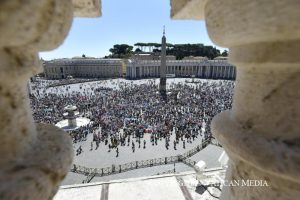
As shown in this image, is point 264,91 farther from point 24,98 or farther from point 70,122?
point 70,122

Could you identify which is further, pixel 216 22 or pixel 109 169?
pixel 109 169

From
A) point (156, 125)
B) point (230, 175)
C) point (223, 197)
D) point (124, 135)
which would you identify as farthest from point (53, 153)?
point (156, 125)

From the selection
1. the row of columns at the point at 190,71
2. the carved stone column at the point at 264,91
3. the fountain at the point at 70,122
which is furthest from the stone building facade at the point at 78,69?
the carved stone column at the point at 264,91

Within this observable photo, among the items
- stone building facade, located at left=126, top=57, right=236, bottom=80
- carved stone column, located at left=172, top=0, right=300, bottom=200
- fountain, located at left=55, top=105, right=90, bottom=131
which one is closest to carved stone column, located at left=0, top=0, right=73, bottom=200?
carved stone column, located at left=172, top=0, right=300, bottom=200

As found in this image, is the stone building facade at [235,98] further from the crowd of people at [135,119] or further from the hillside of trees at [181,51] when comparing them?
the hillside of trees at [181,51]

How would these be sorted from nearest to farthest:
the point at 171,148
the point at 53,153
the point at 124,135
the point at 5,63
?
the point at 5,63 → the point at 53,153 → the point at 171,148 → the point at 124,135

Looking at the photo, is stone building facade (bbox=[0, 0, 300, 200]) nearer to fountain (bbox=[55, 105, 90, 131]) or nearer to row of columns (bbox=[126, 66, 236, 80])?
fountain (bbox=[55, 105, 90, 131])

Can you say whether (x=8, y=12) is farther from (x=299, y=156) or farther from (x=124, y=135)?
(x=124, y=135)
